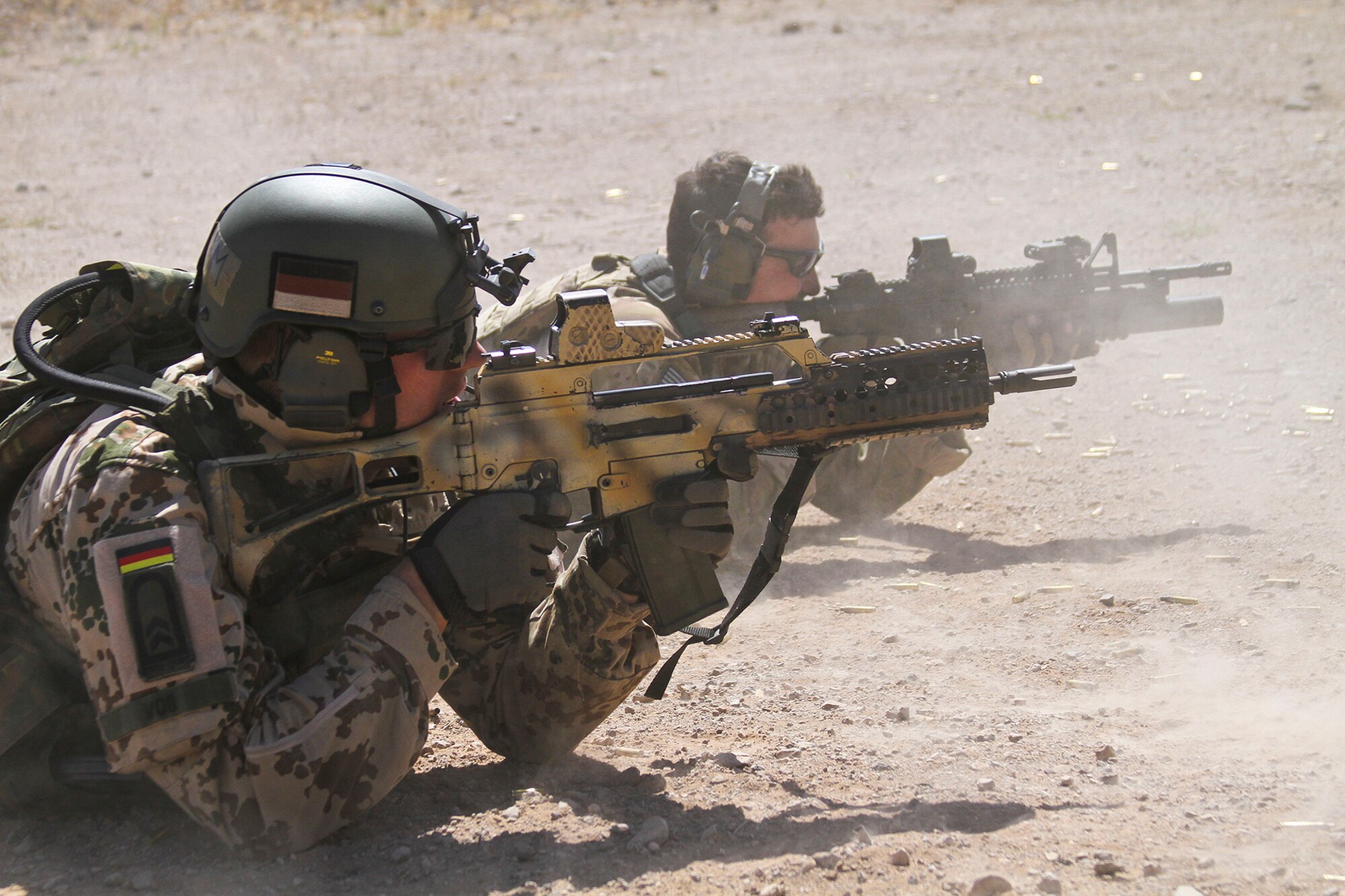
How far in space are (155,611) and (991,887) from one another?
1738 mm

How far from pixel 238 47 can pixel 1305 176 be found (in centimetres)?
1115

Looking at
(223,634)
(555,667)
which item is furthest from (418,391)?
(555,667)

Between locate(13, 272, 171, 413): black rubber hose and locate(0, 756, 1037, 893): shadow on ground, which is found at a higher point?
locate(13, 272, 171, 413): black rubber hose

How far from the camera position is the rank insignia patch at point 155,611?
8.50 ft

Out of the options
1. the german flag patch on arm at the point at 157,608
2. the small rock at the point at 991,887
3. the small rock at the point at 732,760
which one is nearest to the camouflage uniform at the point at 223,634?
the german flag patch on arm at the point at 157,608

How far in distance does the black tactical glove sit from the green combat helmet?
280 millimetres

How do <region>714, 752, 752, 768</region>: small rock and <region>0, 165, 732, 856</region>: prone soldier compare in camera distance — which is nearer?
<region>0, 165, 732, 856</region>: prone soldier

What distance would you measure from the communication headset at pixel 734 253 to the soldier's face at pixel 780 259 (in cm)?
6

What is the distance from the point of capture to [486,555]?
2.91 metres

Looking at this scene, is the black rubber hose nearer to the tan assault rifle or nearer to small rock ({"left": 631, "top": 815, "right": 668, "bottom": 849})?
the tan assault rifle

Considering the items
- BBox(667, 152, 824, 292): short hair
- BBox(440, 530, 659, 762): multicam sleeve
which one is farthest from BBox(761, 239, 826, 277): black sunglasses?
BBox(440, 530, 659, 762): multicam sleeve

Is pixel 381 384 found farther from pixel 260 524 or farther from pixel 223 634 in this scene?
pixel 223 634

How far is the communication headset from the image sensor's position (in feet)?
17.6

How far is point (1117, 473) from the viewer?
20.6ft
